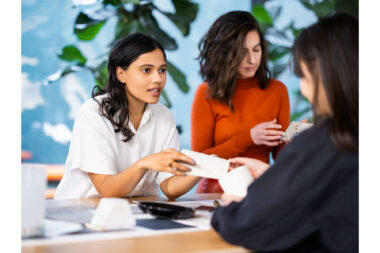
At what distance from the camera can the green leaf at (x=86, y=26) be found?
11.3ft

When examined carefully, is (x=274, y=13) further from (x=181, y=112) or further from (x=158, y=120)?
(x=158, y=120)

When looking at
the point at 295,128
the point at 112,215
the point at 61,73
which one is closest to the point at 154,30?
the point at 61,73

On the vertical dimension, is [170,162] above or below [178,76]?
below

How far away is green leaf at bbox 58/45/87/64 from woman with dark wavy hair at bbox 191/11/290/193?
128 cm

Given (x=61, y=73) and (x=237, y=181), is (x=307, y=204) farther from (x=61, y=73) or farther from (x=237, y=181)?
(x=61, y=73)

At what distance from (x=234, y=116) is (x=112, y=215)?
1361 mm

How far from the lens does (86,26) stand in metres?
3.51

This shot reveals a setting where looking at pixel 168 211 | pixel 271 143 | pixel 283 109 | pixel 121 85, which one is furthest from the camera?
pixel 283 109

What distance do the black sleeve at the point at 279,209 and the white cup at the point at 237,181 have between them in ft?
1.14

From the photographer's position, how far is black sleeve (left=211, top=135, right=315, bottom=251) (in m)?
1.09

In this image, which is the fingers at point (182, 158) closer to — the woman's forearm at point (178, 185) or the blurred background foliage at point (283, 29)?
the woman's forearm at point (178, 185)

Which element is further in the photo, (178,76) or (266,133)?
(178,76)
